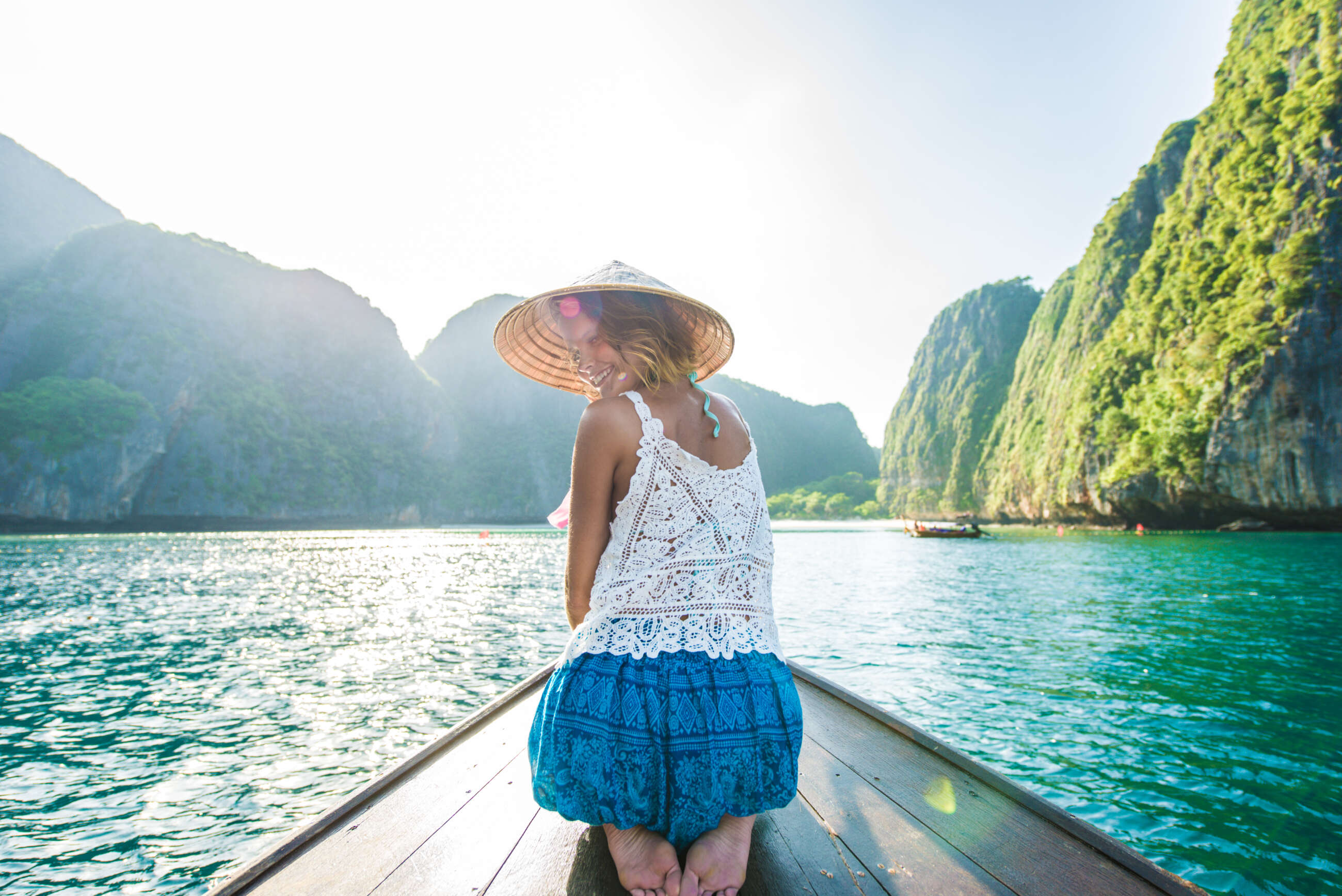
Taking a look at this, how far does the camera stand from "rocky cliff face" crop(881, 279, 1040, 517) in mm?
96688

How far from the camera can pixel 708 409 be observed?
173 centimetres

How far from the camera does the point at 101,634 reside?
11.3 meters

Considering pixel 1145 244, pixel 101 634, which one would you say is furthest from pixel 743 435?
pixel 1145 244

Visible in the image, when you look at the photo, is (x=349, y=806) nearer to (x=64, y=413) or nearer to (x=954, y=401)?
(x=64, y=413)

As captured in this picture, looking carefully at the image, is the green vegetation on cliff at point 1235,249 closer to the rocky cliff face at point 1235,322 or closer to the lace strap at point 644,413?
the rocky cliff face at point 1235,322

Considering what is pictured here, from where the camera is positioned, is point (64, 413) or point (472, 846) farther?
point (64, 413)

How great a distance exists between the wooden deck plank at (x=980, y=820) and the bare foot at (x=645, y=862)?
955 millimetres

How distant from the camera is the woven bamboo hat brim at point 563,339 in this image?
5.82 feet

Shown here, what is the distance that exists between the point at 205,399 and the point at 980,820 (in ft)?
302

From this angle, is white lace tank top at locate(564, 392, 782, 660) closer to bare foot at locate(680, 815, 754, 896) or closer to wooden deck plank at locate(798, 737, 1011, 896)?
bare foot at locate(680, 815, 754, 896)

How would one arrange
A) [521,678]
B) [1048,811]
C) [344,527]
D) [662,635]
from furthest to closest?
[344,527], [521,678], [1048,811], [662,635]

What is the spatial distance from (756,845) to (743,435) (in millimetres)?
1292

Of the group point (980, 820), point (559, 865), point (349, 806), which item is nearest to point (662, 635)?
point (559, 865)

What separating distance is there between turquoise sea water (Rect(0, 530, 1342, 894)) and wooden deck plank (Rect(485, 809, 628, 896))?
90.7 inches
